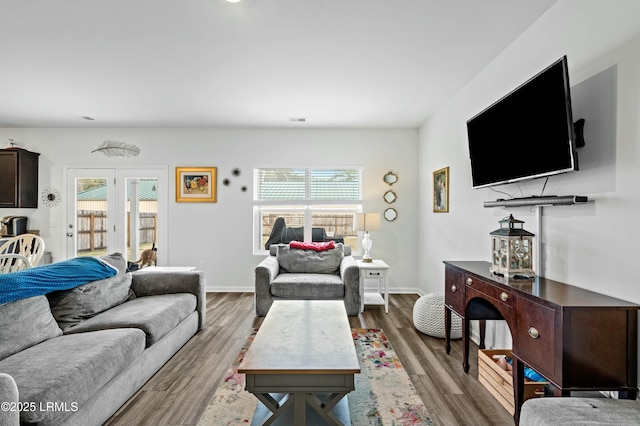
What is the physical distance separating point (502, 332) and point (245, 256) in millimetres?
3641

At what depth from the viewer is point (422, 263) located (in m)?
4.88

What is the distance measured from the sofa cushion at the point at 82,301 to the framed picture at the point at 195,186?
2456 mm

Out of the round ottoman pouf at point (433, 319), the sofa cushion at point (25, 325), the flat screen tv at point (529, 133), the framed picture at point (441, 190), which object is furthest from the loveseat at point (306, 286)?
the sofa cushion at point (25, 325)

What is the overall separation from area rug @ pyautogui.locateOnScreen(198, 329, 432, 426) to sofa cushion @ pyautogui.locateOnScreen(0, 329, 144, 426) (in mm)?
622

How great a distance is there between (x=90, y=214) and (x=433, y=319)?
523 centimetres

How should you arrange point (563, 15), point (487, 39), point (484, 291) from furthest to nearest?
point (487, 39) < point (484, 291) < point (563, 15)

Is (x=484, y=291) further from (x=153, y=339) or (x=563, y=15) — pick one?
(x=153, y=339)

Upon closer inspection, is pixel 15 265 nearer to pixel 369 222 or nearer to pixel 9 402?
pixel 9 402

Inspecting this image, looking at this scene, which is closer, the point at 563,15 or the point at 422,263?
the point at 563,15

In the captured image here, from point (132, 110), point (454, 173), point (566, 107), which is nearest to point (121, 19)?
point (132, 110)

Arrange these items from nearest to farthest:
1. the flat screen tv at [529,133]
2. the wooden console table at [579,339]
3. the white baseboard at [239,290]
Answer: the wooden console table at [579,339] < the flat screen tv at [529,133] < the white baseboard at [239,290]

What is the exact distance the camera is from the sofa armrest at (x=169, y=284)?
3.16 m

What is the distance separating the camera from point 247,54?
9.16 feet

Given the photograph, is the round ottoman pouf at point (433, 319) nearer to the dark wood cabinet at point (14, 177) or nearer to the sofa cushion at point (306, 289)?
the sofa cushion at point (306, 289)
